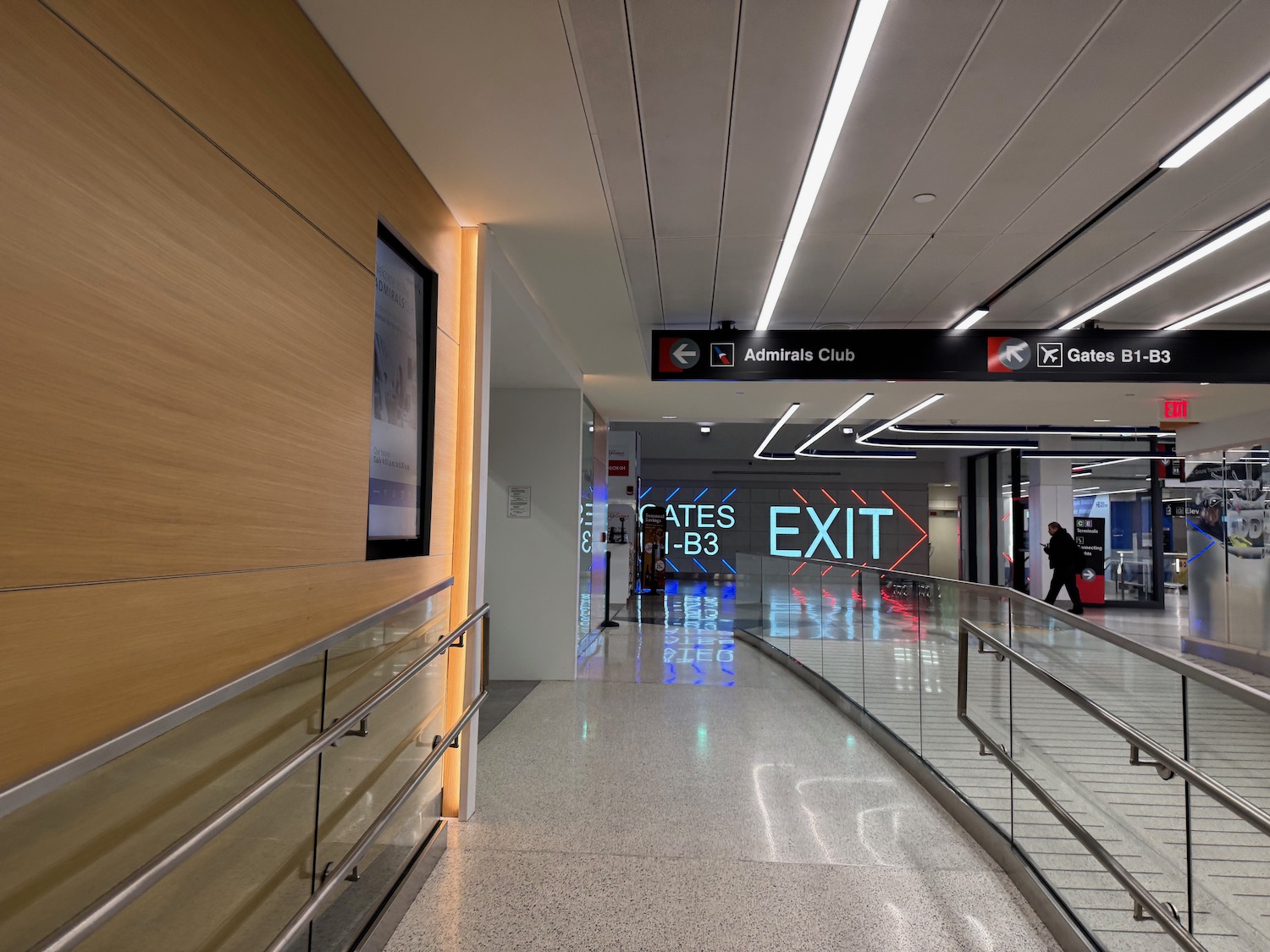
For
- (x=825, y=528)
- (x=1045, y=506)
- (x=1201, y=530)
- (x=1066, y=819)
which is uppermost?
(x=1045, y=506)

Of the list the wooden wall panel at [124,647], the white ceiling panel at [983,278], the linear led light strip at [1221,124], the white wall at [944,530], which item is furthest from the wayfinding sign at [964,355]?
the white wall at [944,530]

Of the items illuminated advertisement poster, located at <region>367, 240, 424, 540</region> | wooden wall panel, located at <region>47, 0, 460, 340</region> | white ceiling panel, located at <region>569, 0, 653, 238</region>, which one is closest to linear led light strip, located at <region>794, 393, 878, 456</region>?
white ceiling panel, located at <region>569, 0, 653, 238</region>

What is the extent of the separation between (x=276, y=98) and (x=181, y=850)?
1.72 m

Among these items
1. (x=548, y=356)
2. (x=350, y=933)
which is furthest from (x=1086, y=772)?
(x=548, y=356)

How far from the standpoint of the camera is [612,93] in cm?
286

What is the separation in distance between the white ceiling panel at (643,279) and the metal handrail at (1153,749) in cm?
266

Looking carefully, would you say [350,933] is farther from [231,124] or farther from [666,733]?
[666,733]

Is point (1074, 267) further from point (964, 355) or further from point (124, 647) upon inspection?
point (124, 647)

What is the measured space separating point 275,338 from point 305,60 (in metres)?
0.79

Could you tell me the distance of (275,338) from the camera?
210cm

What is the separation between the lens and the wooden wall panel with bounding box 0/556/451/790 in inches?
51.7

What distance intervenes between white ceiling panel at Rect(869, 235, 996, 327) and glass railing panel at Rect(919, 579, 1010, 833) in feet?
5.81

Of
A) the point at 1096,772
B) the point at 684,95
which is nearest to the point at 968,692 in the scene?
the point at 1096,772

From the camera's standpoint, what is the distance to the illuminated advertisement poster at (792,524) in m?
21.2
